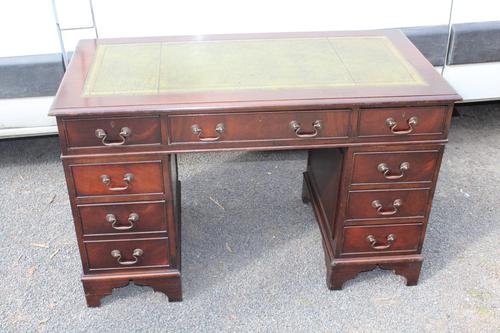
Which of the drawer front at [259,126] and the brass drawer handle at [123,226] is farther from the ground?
the drawer front at [259,126]

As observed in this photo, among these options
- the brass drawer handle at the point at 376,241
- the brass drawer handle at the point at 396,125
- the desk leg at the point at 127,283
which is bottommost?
the desk leg at the point at 127,283

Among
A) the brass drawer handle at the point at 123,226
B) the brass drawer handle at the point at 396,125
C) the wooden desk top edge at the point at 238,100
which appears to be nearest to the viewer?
the wooden desk top edge at the point at 238,100

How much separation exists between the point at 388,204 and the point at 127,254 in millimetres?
933

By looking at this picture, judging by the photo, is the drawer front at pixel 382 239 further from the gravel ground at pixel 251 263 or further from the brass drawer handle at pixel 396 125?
the brass drawer handle at pixel 396 125

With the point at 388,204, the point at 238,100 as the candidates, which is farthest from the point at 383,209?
the point at 238,100

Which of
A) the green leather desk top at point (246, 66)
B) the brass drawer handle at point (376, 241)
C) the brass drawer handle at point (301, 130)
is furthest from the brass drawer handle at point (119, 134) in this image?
the brass drawer handle at point (376, 241)

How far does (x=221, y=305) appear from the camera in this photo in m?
2.13

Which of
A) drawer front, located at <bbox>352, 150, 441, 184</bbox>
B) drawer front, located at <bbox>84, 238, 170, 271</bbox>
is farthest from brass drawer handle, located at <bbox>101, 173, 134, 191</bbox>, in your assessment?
drawer front, located at <bbox>352, 150, 441, 184</bbox>

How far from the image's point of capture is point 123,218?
196cm

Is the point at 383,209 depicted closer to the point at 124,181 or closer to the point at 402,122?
the point at 402,122

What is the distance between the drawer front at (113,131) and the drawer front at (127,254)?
39 centimetres

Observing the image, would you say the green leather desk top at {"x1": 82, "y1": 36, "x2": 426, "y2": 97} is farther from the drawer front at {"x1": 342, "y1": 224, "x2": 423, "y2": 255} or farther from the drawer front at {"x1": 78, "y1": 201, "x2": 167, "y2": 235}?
the drawer front at {"x1": 342, "y1": 224, "x2": 423, "y2": 255}

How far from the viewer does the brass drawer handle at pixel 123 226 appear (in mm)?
1938

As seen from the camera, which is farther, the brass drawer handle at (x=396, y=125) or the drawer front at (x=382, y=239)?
the drawer front at (x=382, y=239)
